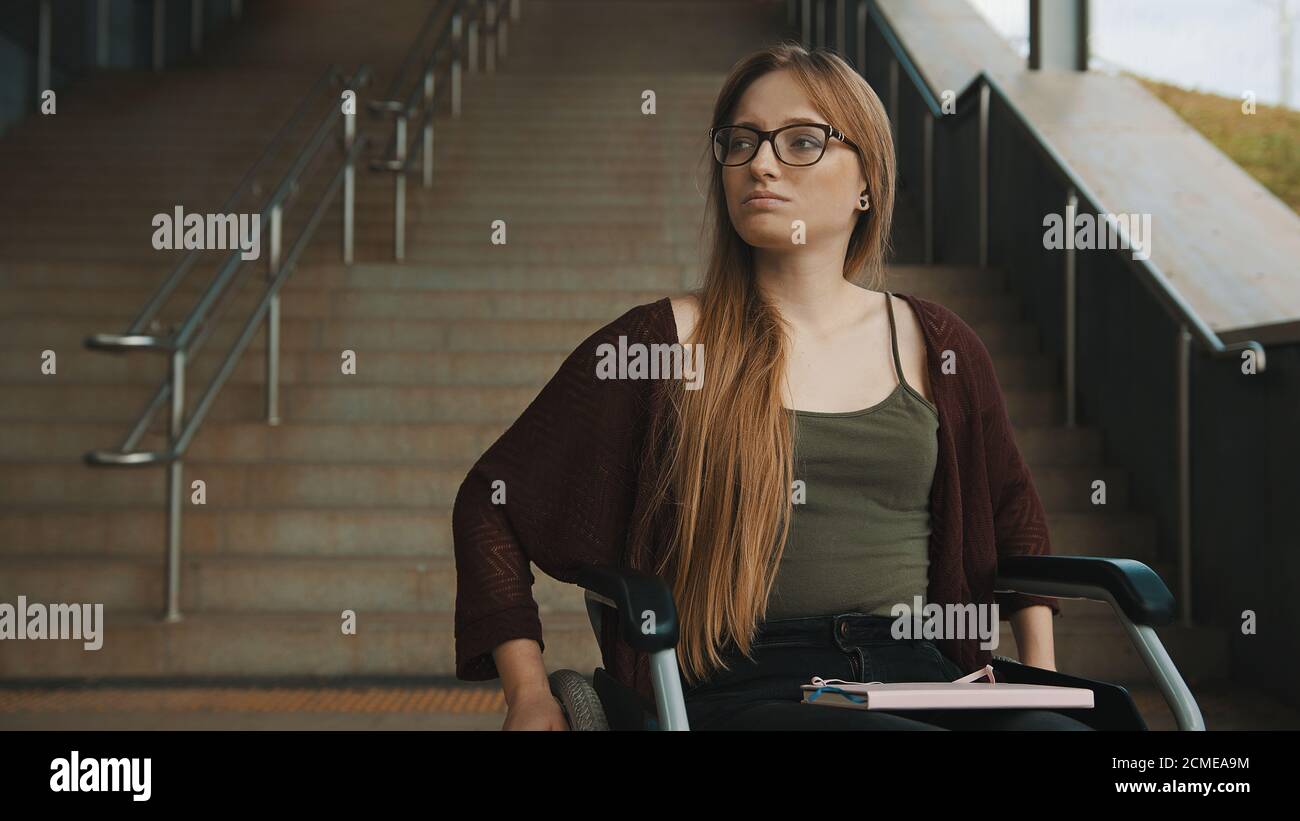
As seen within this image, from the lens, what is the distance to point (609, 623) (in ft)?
4.49

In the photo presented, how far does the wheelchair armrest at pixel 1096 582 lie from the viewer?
4.04 ft

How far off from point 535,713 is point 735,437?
383 mm

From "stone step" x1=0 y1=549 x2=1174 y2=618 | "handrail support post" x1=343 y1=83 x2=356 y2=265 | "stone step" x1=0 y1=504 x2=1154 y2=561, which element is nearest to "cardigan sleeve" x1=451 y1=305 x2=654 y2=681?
"stone step" x1=0 y1=549 x2=1174 y2=618

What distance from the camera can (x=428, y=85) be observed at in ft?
25.4

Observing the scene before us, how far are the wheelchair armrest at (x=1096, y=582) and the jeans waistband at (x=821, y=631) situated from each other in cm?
22

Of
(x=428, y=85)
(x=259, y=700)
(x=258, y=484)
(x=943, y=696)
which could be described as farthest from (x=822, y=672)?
(x=428, y=85)

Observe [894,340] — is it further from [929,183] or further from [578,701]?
[929,183]

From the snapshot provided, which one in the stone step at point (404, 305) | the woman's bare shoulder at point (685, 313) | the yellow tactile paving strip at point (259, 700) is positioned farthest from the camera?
the stone step at point (404, 305)

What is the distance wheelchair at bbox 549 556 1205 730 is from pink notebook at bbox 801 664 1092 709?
0.29 ft

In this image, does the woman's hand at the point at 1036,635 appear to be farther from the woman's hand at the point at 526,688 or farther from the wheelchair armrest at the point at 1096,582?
the woman's hand at the point at 526,688

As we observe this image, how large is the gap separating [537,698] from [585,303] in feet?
11.7

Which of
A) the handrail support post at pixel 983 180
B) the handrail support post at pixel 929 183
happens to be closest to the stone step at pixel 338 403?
the handrail support post at pixel 983 180

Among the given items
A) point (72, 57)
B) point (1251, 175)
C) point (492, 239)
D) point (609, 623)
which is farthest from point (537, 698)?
point (72, 57)

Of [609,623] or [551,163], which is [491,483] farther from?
[551,163]
